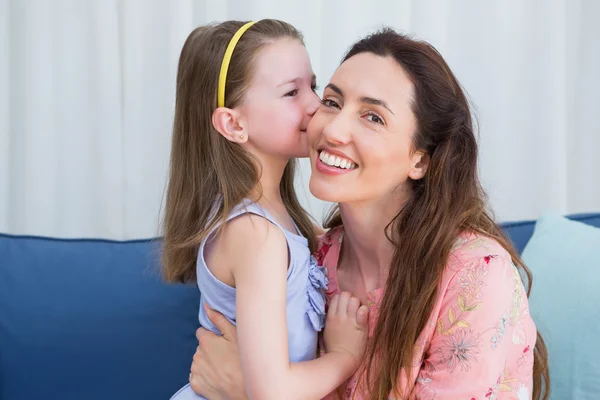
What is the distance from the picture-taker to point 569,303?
1913 millimetres

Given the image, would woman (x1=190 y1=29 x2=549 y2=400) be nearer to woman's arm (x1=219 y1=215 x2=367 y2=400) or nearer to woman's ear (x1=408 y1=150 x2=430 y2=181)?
woman's ear (x1=408 y1=150 x2=430 y2=181)

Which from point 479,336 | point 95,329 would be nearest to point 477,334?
point 479,336

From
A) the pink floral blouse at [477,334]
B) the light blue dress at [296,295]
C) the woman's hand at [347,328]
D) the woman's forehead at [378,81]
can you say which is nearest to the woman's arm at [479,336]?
the pink floral blouse at [477,334]

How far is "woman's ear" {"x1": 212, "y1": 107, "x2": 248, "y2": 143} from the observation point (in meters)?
1.81

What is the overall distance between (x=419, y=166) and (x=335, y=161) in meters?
0.21

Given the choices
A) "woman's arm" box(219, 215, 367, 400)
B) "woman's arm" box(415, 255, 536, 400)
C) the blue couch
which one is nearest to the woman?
"woman's arm" box(415, 255, 536, 400)

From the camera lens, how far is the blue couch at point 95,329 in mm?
2176

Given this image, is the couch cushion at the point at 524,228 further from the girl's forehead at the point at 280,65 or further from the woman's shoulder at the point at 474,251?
the girl's forehead at the point at 280,65

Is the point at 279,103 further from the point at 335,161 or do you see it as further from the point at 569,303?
the point at 569,303

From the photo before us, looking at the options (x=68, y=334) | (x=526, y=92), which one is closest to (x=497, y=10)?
(x=526, y=92)

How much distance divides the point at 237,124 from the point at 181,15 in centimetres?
92

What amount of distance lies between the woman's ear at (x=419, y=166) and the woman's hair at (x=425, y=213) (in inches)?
0.5

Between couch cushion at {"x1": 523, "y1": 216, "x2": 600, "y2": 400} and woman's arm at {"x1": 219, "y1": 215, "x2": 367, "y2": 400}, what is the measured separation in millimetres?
503

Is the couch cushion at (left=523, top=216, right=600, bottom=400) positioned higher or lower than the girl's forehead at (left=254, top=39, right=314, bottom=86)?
lower
